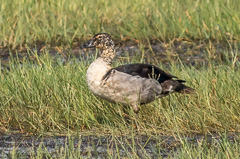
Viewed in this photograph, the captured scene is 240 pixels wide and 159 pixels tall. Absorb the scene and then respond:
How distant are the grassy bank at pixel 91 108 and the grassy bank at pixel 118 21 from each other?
140 inches

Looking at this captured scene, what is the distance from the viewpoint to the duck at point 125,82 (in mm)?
6645

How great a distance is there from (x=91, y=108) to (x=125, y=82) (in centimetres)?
60

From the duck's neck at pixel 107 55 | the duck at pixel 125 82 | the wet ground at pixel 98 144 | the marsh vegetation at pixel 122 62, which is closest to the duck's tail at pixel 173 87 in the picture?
the duck at pixel 125 82

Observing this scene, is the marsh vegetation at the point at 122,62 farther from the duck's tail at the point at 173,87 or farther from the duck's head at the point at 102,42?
the duck's head at the point at 102,42

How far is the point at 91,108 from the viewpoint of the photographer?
23.1 ft

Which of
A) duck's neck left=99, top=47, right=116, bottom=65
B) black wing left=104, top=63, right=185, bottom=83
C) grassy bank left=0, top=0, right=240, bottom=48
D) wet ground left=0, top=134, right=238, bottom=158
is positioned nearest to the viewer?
wet ground left=0, top=134, right=238, bottom=158

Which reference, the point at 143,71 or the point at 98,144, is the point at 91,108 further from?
the point at 98,144

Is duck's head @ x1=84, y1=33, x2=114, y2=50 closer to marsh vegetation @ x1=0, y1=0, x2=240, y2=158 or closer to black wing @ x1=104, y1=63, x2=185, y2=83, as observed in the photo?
black wing @ x1=104, y1=63, x2=185, y2=83

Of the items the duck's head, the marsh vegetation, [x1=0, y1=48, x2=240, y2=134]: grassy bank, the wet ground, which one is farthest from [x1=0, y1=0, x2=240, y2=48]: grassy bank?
the wet ground

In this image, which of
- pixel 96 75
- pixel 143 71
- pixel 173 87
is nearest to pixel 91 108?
pixel 96 75

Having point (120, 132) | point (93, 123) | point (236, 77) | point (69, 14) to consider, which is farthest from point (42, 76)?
point (69, 14)

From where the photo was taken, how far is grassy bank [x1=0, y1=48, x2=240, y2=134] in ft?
21.2

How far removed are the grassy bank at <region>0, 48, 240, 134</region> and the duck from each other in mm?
140

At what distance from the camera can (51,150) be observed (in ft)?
19.1
